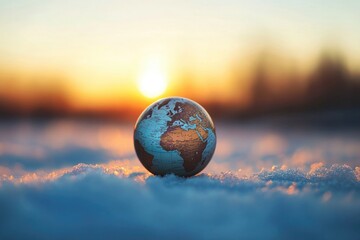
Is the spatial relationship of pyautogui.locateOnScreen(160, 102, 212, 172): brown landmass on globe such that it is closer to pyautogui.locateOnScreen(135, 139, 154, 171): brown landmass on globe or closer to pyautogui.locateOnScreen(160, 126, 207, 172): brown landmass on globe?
pyautogui.locateOnScreen(160, 126, 207, 172): brown landmass on globe

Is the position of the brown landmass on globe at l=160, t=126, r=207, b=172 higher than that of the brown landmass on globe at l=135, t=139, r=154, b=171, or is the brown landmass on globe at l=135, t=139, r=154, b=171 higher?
the brown landmass on globe at l=160, t=126, r=207, b=172

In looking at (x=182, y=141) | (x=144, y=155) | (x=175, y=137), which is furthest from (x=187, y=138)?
(x=144, y=155)

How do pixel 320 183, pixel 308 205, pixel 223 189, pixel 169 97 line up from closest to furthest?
pixel 308 205, pixel 223 189, pixel 320 183, pixel 169 97

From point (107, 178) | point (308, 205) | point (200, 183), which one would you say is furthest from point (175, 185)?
point (308, 205)

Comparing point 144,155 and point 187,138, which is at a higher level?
point 187,138

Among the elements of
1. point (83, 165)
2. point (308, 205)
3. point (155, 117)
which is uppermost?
point (155, 117)

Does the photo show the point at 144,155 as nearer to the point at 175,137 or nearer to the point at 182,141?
the point at 175,137

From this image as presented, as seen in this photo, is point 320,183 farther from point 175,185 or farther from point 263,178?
point 175,185

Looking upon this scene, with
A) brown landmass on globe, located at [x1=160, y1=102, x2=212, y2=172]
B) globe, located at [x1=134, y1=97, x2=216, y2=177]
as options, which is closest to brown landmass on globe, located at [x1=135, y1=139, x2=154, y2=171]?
globe, located at [x1=134, y1=97, x2=216, y2=177]
